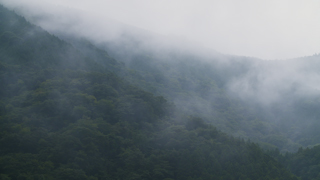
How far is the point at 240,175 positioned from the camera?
29.5 metres

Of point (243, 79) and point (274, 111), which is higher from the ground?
point (243, 79)

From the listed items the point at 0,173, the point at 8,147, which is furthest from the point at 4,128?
the point at 0,173

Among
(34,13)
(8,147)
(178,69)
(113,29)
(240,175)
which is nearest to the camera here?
(8,147)

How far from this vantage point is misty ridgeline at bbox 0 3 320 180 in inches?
1023

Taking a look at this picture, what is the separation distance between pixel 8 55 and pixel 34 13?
116ft

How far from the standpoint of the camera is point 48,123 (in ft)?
101

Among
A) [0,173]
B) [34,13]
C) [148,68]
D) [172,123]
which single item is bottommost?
[0,173]

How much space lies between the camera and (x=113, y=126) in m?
33.3

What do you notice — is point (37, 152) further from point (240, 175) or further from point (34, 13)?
point (34, 13)

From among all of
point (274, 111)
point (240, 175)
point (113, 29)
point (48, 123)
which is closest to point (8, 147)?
point (48, 123)

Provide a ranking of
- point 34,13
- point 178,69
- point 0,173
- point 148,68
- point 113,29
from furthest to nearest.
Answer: point 113,29
point 178,69
point 148,68
point 34,13
point 0,173

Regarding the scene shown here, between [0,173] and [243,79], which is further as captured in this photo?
[243,79]

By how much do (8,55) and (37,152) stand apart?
2580 centimetres

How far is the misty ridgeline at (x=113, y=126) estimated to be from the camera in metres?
26.0
